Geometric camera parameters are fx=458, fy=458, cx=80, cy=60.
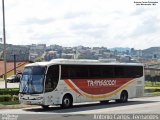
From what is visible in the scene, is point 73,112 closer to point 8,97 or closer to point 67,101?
point 67,101

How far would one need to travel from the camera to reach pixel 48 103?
88.9 ft

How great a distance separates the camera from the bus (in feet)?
89.0

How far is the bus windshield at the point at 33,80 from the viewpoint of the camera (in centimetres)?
2698

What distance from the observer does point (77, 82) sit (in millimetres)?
29656

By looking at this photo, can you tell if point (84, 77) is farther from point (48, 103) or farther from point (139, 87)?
point (139, 87)

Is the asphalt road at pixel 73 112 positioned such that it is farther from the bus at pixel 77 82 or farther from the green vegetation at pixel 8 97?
the green vegetation at pixel 8 97

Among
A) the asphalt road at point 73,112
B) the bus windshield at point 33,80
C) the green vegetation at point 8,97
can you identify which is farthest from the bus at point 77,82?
the green vegetation at point 8,97

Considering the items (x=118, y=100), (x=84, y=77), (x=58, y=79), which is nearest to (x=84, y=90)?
(x=84, y=77)

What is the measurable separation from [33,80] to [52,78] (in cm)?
115

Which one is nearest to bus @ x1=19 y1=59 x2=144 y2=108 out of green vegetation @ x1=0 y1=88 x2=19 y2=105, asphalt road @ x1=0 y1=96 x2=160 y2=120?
asphalt road @ x1=0 y1=96 x2=160 y2=120

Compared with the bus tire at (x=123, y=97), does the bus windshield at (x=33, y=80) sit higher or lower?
higher

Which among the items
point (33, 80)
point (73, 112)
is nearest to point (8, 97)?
point (33, 80)

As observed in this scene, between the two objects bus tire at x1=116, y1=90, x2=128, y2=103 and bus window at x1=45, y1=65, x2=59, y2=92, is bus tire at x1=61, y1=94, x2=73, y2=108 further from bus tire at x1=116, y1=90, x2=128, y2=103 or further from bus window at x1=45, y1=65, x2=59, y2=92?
bus tire at x1=116, y1=90, x2=128, y2=103

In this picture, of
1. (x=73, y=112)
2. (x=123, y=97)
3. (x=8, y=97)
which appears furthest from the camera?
(x=123, y=97)
